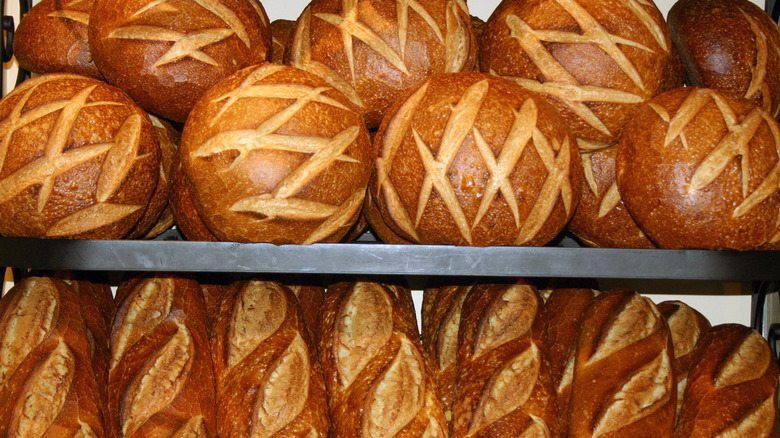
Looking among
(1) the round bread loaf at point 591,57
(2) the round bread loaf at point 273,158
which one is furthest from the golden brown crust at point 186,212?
(1) the round bread loaf at point 591,57

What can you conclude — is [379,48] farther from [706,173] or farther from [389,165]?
[706,173]

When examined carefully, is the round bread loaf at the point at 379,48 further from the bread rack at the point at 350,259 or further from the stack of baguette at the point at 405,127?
the bread rack at the point at 350,259

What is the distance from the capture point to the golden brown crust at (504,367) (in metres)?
1.30

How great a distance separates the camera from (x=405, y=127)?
48.8 inches

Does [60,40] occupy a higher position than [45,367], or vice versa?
[60,40]

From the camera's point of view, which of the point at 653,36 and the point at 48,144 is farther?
the point at 653,36

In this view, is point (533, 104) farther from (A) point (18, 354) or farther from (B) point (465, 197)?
(A) point (18, 354)

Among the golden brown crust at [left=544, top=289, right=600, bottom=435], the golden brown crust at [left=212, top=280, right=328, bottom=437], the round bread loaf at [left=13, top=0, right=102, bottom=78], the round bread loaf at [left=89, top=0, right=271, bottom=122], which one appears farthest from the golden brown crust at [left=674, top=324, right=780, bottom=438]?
the round bread loaf at [left=13, top=0, right=102, bottom=78]

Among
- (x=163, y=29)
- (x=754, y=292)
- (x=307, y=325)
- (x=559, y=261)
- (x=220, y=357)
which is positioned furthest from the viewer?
(x=754, y=292)

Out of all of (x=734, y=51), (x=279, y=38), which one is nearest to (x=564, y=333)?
(x=734, y=51)

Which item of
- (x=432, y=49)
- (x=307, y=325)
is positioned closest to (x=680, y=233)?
(x=432, y=49)

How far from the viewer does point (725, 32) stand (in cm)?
146

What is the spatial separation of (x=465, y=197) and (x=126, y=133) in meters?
0.71

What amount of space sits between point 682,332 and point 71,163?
1503mm
